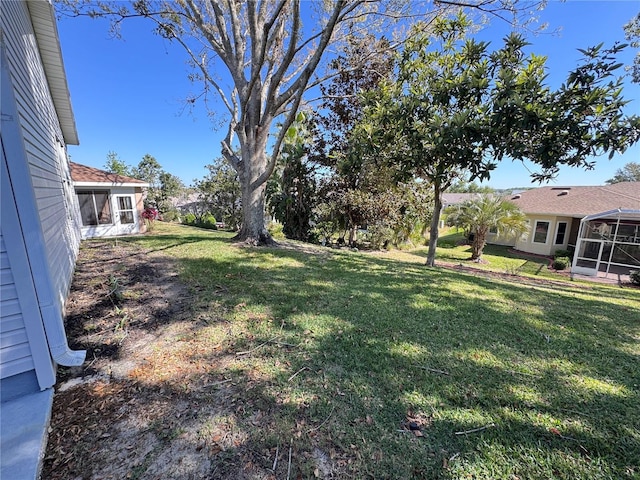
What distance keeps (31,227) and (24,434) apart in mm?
1505

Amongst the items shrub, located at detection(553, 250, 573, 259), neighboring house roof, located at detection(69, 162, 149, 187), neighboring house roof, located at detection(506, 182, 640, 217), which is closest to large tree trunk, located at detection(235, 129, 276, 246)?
neighboring house roof, located at detection(69, 162, 149, 187)

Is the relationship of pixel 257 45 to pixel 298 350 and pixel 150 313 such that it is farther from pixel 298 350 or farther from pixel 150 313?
pixel 298 350

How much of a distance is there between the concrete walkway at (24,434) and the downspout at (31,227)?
351 millimetres

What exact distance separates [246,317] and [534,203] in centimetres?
2173

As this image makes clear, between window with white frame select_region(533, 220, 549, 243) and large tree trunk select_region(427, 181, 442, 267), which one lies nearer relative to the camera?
large tree trunk select_region(427, 181, 442, 267)

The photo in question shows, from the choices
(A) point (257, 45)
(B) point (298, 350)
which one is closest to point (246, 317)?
(B) point (298, 350)

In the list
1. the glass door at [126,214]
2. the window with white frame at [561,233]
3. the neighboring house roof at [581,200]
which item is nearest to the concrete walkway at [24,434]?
the glass door at [126,214]

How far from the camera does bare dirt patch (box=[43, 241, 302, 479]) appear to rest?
1734mm

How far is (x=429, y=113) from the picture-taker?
640cm

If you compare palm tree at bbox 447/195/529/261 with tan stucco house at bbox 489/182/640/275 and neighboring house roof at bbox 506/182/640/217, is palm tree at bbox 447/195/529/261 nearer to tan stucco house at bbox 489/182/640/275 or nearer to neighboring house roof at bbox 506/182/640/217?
tan stucco house at bbox 489/182/640/275

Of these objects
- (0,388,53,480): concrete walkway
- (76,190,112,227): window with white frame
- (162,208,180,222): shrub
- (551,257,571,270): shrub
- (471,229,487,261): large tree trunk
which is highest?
(76,190,112,227): window with white frame

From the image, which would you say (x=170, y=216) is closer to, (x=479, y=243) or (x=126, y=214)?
(x=126, y=214)

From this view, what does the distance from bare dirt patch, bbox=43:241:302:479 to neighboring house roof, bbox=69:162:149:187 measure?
33.9 feet

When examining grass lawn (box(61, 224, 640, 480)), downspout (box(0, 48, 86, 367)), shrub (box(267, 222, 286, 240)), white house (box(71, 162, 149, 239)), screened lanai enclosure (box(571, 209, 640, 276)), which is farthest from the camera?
shrub (box(267, 222, 286, 240))
